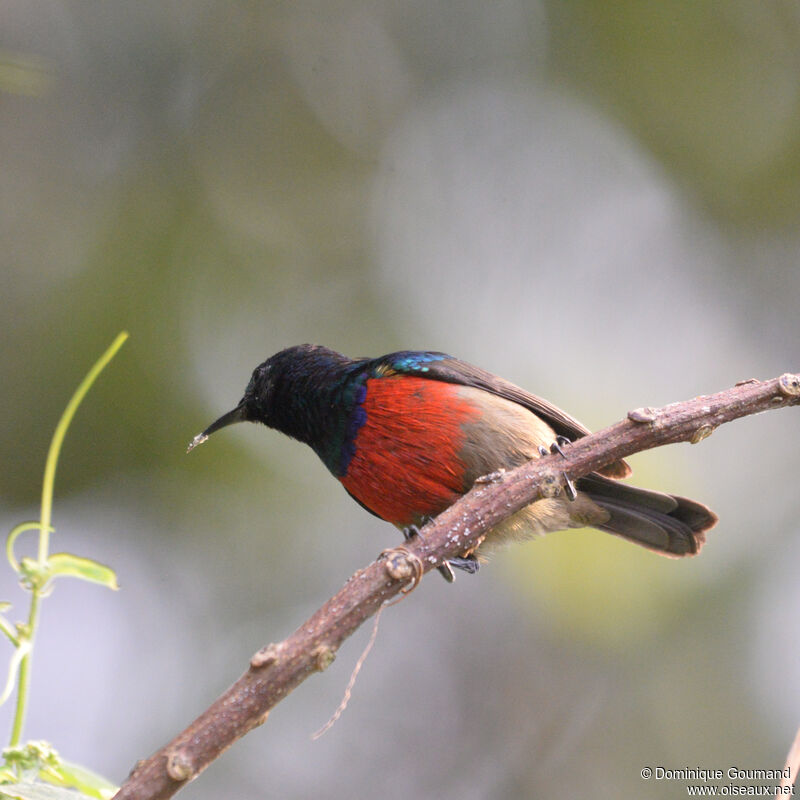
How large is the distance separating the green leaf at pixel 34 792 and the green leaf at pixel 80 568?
35cm

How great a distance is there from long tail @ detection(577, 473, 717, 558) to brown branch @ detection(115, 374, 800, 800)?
156 centimetres

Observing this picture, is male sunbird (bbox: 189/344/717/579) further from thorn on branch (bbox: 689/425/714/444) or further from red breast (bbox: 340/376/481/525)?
thorn on branch (bbox: 689/425/714/444)

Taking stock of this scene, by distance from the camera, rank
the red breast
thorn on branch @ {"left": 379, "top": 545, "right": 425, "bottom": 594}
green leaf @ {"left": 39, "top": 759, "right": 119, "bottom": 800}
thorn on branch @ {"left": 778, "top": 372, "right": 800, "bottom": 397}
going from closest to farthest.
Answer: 1. green leaf @ {"left": 39, "top": 759, "right": 119, "bottom": 800}
2. thorn on branch @ {"left": 379, "top": 545, "right": 425, "bottom": 594}
3. thorn on branch @ {"left": 778, "top": 372, "right": 800, "bottom": 397}
4. the red breast

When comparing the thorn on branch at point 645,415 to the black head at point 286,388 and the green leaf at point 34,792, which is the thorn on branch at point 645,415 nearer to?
the green leaf at point 34,792

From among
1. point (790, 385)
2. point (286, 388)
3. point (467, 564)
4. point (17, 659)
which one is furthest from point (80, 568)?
point (286, 388)

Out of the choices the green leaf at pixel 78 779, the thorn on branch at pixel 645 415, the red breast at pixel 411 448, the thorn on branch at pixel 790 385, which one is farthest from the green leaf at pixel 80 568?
the red breast at pixel 411 448

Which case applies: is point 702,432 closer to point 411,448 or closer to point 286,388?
point 411,448

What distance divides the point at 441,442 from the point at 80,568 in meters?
2.05

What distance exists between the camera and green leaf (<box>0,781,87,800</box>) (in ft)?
4.63

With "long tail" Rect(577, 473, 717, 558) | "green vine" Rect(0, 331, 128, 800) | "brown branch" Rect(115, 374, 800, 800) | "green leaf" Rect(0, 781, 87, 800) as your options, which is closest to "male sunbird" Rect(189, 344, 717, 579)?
"long tail" Rect(577, 473, 717, 558)

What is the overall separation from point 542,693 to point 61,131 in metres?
5.56

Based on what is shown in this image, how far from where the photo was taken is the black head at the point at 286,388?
421 cm

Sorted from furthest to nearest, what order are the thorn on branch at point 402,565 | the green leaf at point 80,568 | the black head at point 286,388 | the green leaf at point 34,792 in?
the black head at point 286,388 < the thorn on branch at point 402,565 < the green leaf at point 80,568 < the green leaf at point 34,792

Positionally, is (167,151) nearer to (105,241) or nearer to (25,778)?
(105,241)
